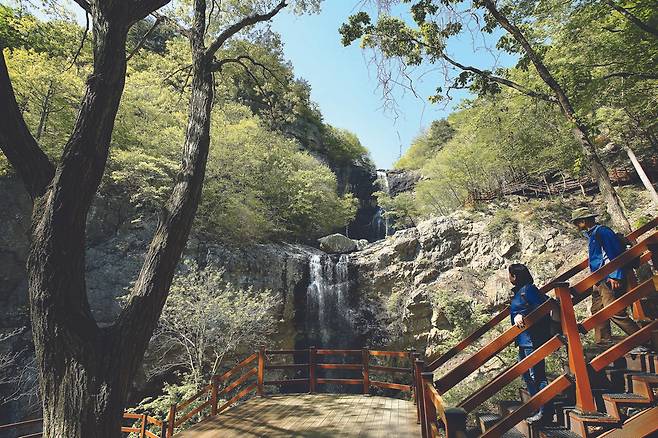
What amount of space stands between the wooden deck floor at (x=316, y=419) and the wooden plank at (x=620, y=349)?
3.08 m

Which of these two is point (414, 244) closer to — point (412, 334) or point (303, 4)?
point (412, 334)

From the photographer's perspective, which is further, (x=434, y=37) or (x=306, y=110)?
(x=306, y=110)

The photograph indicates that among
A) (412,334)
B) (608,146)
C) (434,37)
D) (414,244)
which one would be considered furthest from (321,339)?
(608,146)

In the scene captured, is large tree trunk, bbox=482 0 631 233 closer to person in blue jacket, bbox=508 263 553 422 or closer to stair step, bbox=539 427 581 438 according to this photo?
person in blue jacket, bbox=508 263 553 422

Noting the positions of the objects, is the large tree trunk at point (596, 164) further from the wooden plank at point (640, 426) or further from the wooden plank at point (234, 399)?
the wooden plank at point (234, 399)

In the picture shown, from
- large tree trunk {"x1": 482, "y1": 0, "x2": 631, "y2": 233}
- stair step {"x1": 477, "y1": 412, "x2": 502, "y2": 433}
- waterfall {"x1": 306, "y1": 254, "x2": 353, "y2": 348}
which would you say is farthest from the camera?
waterfall {"x1": 306, "y1": 254, "x2": 353, "y2": 348}

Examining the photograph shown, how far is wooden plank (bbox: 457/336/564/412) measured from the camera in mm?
2619

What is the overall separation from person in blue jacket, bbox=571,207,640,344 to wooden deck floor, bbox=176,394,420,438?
9.84ft

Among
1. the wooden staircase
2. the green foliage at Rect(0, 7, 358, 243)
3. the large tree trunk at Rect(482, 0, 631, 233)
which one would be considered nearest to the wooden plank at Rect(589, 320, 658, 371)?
the wooden staircase

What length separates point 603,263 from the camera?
13.0 ft

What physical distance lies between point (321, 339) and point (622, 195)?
53.2ft

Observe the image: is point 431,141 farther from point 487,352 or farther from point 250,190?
point 487,352

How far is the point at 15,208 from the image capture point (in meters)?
13.4

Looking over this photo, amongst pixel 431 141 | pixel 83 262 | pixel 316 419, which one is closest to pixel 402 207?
pixel 431 141
